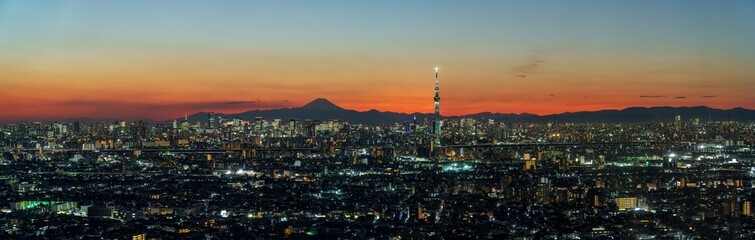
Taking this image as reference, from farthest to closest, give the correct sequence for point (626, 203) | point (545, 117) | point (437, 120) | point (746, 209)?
point (437, 120)
point (545, 117)
point (626, 203)
point (746, 209)

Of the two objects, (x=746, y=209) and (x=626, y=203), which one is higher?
(x=746, y=209)

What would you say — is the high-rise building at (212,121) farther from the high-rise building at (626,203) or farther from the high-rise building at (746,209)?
the high-rise building at (746,209)

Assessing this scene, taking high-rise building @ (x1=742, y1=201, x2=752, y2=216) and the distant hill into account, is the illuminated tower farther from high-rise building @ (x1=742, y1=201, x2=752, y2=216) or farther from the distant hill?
high-rise building @ (x1=742, y1=201, x2=752, y2=216)

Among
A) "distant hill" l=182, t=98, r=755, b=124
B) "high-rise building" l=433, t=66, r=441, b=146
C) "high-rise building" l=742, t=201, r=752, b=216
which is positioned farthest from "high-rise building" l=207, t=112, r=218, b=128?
"high-rise building" l=742, t=201, r=752, b=216

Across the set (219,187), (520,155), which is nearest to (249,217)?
(219,187)

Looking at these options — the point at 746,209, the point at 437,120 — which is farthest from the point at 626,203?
the point at 437,120

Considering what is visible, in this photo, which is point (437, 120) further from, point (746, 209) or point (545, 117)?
point (746, 209)

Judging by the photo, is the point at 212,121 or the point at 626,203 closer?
the point at 626,203

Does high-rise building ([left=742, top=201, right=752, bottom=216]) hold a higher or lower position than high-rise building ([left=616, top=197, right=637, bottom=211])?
higher

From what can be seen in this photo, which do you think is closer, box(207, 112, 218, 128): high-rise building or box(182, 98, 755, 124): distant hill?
box(182, 98, 755, 124): distant hill
